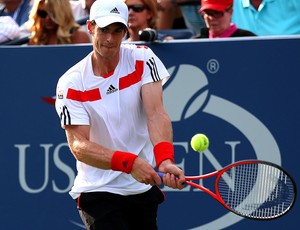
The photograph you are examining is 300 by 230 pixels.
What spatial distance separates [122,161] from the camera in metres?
5.04

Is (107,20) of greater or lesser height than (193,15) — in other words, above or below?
below

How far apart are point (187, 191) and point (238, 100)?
83 cm

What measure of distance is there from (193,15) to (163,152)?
343cm

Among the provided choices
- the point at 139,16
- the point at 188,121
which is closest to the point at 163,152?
the point at 188,121

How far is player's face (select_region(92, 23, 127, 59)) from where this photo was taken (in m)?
5.20

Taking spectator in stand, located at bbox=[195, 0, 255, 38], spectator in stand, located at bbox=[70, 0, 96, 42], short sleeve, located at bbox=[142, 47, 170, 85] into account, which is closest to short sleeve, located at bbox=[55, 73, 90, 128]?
short sleeve, located at bbox=[142, 47, 170, 85]

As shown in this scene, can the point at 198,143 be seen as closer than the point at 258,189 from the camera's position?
Yes

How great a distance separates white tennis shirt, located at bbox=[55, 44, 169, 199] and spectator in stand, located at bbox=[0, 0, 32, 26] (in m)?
3.03

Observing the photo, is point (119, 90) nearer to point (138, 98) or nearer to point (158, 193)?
point (138, 98)

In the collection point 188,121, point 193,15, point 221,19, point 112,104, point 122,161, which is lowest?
point 122,161

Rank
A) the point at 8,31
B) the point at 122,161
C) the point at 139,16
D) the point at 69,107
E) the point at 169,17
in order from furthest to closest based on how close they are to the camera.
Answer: the point at 169,17 → the point at 8,31 → the point at 139,16 → the point at 69,107 → the point at 122,161

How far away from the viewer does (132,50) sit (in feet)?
18.1

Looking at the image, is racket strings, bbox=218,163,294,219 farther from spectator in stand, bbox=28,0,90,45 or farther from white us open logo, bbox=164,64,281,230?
spectator in stand, bbox=28,0,90,45

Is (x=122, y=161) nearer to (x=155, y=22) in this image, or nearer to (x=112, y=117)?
(x=112, y=117)
